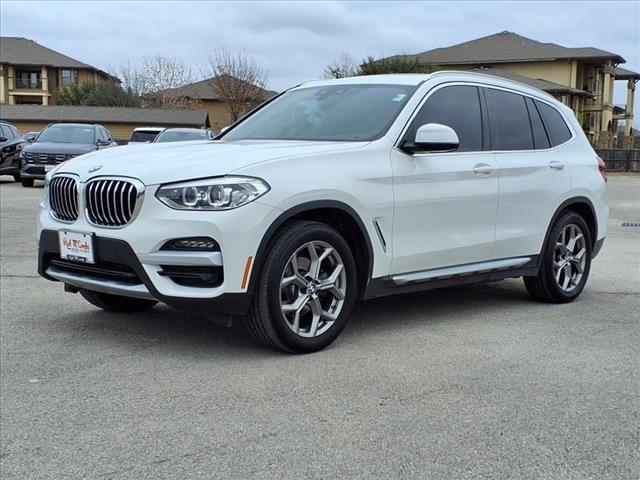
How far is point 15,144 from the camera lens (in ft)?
68.6

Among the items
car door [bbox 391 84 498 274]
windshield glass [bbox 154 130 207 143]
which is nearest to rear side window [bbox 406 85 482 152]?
car door [bbox 391 84 498 274]

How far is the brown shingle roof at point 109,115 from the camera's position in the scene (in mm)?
54875

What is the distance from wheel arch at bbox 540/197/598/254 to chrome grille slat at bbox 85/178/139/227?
138 inches

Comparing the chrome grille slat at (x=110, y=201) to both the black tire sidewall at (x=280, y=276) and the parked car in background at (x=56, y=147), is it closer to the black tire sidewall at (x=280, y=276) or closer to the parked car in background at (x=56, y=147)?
the black tire sidewall at (x=280, y=276)

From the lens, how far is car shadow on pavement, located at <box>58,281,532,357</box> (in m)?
4.98

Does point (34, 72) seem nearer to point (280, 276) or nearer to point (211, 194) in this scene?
point (211, 194)

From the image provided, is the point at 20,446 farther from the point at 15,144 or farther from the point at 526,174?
the point at 15,144

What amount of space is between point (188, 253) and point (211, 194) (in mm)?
358

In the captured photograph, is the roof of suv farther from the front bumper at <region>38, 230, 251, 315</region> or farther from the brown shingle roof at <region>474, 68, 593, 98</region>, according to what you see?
the brown shingle roof at <region>474, 68, 593, 98</region>

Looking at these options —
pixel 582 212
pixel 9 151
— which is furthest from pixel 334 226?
pixel 9 151

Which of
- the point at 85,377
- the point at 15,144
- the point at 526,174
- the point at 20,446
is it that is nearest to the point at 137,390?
the point at 85,377

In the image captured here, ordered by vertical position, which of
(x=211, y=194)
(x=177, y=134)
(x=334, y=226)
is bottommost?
(x=334, y=226)

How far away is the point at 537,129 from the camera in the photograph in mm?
6586

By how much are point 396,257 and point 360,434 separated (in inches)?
72.0
